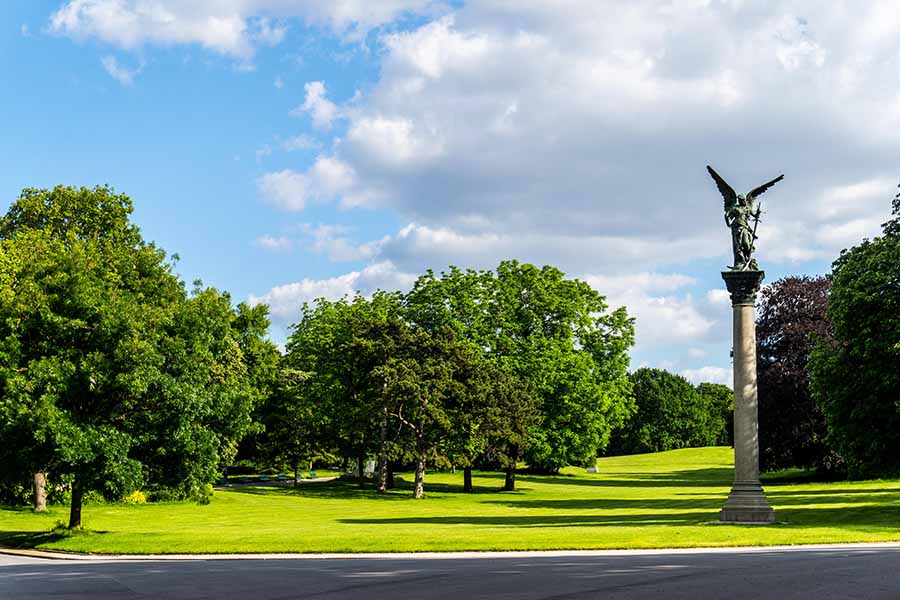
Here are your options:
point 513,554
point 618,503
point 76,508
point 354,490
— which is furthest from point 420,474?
point 513,554

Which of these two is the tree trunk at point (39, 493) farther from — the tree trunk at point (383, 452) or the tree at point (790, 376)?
the tree at point (790, 376)

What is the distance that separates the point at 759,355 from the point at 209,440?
4793 centimetres

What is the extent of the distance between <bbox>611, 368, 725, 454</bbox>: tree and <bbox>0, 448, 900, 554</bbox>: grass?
282 feet

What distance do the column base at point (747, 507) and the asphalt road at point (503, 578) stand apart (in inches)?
335

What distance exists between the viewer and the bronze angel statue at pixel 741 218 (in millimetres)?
33469

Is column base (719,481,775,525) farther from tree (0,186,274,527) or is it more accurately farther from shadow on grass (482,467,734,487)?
shadow on grass (482,467,734,487)

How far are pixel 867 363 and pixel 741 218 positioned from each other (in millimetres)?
7974

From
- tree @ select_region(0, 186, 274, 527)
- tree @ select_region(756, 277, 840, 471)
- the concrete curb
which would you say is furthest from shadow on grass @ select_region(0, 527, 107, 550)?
tree @ select_region(756, 277, 840, 471)

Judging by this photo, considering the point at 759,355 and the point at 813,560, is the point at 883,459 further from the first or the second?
the point at 759,355

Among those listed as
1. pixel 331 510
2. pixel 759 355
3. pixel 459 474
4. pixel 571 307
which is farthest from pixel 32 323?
pixel 459 474

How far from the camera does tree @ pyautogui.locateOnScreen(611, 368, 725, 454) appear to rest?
161375mm

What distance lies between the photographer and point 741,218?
33.9m

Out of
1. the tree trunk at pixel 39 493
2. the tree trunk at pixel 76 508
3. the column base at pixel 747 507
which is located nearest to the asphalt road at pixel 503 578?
the column base at pixel 747 507

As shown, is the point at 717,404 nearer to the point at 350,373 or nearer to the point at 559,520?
the point at 350,373
